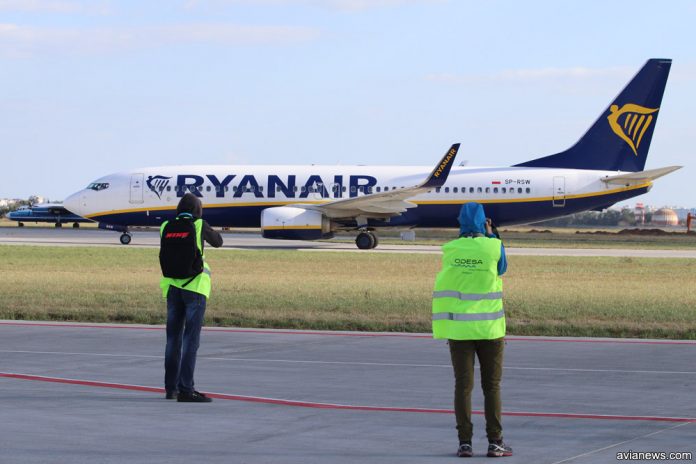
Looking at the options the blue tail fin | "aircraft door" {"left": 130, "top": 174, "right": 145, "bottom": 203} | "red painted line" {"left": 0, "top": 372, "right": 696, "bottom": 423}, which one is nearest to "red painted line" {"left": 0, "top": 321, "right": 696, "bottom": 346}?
"red painted line" {"left": 0, "top": 372, "right": 696, "bottom": 423}

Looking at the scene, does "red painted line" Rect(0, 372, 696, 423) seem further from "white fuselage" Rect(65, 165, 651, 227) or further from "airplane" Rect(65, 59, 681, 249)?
"white fuselage" Rect(65, 165, 651, 227)

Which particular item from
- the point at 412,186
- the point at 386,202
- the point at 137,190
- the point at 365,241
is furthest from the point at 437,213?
the point at 137,190

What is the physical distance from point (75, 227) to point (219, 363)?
6977 centimetres

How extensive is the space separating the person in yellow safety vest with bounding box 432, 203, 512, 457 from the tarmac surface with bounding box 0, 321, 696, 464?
58cm

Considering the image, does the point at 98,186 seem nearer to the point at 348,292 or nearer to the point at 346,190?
the point at 346,190

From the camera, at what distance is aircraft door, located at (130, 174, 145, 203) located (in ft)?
158

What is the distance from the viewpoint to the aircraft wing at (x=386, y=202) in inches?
1764

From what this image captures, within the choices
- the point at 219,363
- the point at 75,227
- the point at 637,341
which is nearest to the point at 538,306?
the point at 637,341

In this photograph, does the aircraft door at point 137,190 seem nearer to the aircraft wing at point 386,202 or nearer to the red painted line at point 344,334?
the aircraft wing at point 386,202

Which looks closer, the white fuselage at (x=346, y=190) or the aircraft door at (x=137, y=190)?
the white fuselage at (x=346, y=190)

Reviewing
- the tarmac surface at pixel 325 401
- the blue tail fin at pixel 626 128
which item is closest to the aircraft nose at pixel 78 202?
the blue tail fin at pixel 626 128

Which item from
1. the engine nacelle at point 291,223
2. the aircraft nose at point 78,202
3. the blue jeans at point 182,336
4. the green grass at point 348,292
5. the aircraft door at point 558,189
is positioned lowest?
the green grass at point 348,292

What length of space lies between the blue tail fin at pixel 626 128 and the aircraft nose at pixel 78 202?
68.0ft

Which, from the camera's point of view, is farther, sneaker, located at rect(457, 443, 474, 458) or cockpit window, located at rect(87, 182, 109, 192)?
cockpit window, located at rect(87, 182, 109, 192)
